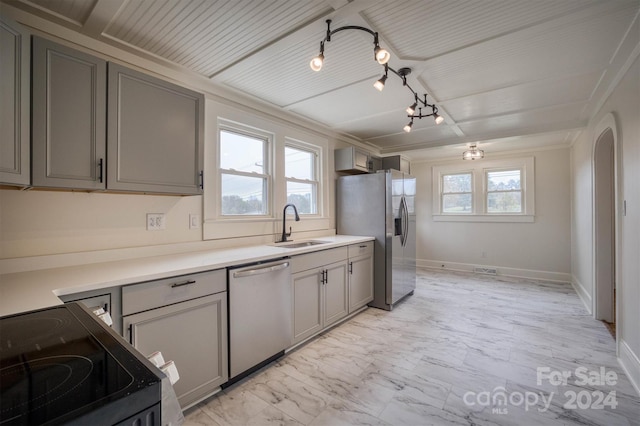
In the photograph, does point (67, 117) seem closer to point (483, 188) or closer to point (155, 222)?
point (155, 222)

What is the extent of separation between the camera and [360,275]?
11.1 feet

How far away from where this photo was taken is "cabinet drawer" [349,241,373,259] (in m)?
3.24

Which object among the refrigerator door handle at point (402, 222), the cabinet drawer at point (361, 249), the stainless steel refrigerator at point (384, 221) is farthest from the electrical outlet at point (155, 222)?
the refrigerator door handle at point (402, 222)

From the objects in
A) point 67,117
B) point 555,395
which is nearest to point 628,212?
point 555,395

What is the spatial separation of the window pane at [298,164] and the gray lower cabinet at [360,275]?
1142mm

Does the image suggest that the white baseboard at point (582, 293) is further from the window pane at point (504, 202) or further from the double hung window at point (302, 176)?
the double hung window at point (302, 176)

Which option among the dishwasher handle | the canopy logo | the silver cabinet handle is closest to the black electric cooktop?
the silver cabinet handle

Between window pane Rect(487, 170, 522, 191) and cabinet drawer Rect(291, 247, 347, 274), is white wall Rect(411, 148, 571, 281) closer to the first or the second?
window pane Rect(487, 170, 522, 191)

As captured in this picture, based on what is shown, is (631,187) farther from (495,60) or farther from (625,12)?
(495,60)

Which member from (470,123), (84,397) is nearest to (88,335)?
(84,397)

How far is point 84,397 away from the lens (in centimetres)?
54

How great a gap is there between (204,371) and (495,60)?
3020 millimetres

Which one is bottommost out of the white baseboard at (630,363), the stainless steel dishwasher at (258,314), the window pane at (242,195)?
the white baseboard at (630,363)

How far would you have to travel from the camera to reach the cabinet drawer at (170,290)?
1475 millimetres
